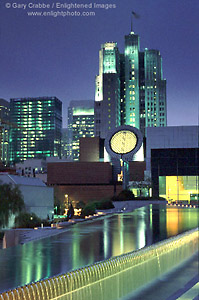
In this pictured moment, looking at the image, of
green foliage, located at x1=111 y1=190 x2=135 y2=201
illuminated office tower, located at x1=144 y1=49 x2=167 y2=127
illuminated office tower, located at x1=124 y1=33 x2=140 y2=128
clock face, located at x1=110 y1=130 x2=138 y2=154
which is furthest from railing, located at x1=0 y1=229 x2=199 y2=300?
illuminated office tower, located at x1=144 y1=49 x2=167 y2=127

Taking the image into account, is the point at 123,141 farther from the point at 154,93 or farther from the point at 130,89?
the point at 154,93

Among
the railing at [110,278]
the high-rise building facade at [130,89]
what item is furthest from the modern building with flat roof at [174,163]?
the high-rise building facade at [130,89]

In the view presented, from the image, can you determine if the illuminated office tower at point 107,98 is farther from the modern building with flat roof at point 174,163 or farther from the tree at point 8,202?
the tree at point 8,202

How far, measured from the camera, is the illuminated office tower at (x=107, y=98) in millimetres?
173125

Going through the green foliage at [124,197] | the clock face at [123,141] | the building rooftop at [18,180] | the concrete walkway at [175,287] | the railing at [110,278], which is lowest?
the concrete walkway at [175,287]

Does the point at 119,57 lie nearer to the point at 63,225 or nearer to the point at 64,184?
the point at 64,184

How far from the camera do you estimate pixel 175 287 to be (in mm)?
16078

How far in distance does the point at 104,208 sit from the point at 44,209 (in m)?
7.83

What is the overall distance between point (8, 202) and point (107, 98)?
141 meters

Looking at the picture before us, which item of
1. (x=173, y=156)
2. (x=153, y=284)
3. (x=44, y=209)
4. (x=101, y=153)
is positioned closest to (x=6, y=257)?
(x=153, y=284)

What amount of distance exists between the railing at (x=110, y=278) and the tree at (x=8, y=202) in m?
19.2

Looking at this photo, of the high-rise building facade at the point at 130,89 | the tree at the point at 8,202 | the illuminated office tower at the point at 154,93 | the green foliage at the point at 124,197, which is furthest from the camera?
the illuminated office tower at the point at 154,93

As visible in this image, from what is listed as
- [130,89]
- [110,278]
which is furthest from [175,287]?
[130,89]

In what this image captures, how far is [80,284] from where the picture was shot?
12203 mm
